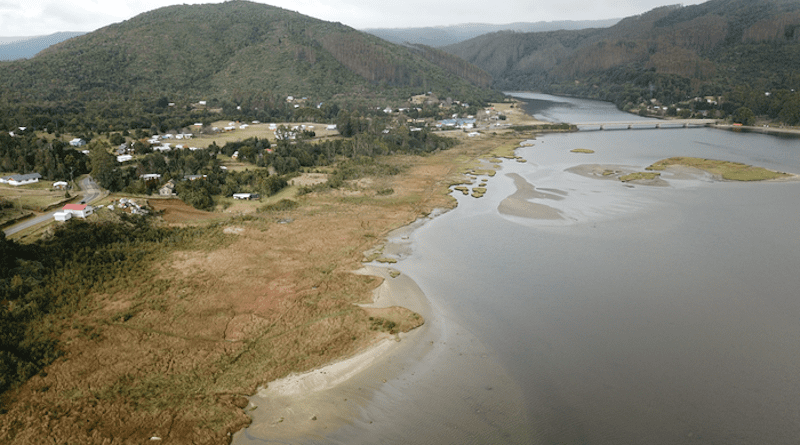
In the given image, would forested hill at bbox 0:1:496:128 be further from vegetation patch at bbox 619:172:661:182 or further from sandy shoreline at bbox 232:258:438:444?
sandy shoreline at bbox 232:258:438:444

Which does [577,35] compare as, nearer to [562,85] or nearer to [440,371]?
[562,85]

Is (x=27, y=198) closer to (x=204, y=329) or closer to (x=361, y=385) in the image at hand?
(x=204, y=329)

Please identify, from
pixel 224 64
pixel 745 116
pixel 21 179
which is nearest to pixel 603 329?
pixel 21 179

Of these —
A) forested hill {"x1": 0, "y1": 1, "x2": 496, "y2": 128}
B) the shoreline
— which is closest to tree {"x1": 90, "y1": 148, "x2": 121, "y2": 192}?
the shoreline

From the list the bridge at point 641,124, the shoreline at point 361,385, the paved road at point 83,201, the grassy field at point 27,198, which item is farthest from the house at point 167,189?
the bridge at point 641,124

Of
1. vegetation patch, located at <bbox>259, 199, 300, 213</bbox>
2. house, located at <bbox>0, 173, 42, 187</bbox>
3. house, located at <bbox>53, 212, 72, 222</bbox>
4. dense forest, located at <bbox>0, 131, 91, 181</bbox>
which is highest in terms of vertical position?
dense forest, located at <bbox>0, 131, 91, 181</bbox>

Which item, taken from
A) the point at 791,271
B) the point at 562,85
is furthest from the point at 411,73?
the point at 791,271

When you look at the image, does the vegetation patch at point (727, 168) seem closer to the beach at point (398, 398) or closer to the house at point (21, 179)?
the beach at point (398, 398)
